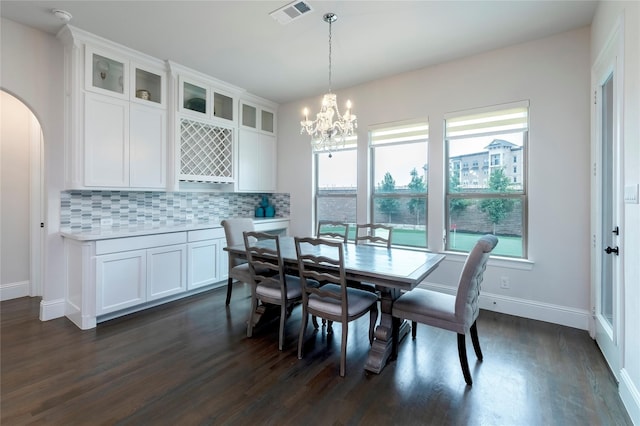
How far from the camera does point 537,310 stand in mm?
3123

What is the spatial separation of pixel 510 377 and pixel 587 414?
43cm

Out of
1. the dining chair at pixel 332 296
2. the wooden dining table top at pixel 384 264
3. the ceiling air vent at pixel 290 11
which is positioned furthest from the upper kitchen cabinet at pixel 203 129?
the dining chair at pixel 332 296

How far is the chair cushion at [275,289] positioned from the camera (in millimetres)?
2640

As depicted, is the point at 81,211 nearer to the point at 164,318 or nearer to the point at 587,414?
the point at 164,318

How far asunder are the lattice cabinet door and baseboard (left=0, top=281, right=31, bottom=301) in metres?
2.44

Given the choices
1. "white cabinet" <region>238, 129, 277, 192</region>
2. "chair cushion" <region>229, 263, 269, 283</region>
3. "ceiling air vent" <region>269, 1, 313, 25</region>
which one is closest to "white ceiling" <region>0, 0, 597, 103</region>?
"ceiling air vent" <region>269, 1, 313, 25</region>

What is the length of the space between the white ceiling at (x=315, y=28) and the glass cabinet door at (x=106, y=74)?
0.74 ft

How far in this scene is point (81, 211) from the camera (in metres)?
3.34

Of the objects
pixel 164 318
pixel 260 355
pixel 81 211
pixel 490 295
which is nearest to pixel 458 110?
pixel 490 295

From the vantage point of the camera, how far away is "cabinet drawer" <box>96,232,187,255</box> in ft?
9.86

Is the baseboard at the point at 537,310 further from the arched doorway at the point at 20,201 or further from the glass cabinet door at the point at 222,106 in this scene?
the arched doorway at the point at 20,201

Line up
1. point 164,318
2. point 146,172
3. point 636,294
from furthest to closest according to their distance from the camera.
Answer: point 146,172
point 164,318
point 636,294

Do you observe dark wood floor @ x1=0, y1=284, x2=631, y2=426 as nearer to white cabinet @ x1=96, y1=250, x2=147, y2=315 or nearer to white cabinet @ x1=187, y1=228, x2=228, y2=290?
white cabinet @ x1=96, y1=250, x2=147, y2=315

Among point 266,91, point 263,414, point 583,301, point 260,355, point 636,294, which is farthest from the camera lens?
point 266,91
